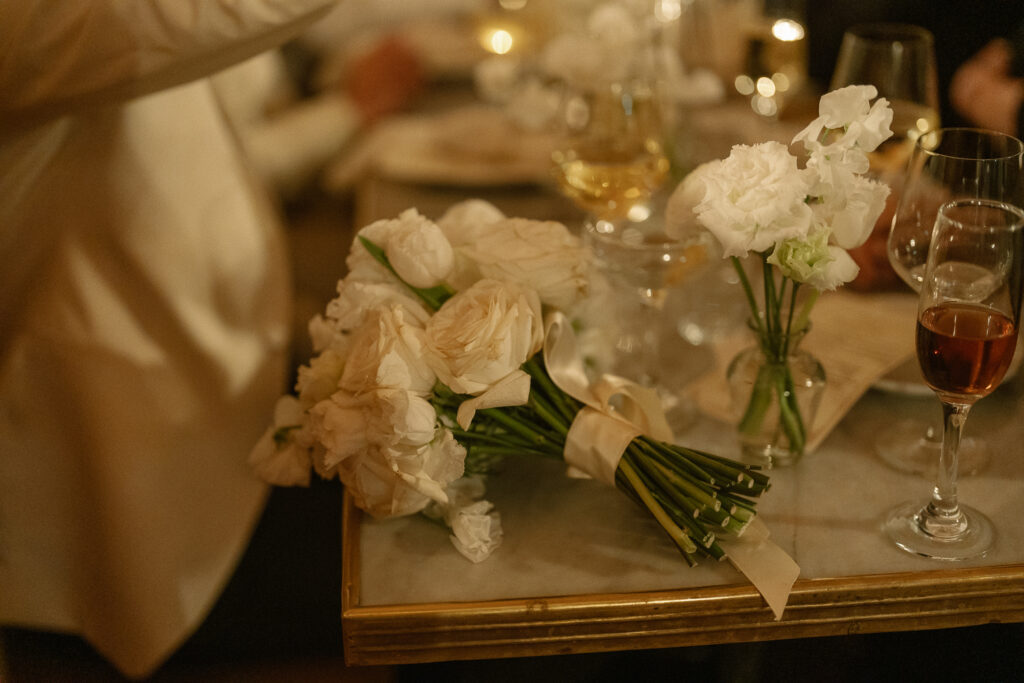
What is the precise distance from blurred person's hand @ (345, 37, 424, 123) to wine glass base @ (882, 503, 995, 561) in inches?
70.9

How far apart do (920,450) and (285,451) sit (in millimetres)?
624

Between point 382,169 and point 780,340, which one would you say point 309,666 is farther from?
point 780,340

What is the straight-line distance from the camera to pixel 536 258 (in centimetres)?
81

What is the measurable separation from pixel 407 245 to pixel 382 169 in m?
0.88

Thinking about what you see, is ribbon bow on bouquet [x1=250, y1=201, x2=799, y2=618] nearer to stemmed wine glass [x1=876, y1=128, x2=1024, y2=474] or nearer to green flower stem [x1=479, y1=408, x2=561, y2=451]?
green flower stem [x1=479, y1=408, x2=561, y2=451]

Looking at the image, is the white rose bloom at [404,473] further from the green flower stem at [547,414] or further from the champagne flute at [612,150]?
the champagne flute at [612,150]

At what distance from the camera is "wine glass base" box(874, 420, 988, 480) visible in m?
0.91

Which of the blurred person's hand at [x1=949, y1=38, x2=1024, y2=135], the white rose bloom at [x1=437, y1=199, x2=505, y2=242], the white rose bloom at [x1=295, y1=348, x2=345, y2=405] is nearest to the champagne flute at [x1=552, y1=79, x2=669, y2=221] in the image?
the white rose bloom at [x1=437, y1=199, x2=505, y2=242]

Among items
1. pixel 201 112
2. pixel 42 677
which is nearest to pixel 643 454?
pixel 201 112

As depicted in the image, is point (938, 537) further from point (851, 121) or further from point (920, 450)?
point (851, 121)

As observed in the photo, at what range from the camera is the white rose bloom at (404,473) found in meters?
0.75

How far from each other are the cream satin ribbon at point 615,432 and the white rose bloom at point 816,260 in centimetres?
20

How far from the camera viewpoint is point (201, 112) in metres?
1.36

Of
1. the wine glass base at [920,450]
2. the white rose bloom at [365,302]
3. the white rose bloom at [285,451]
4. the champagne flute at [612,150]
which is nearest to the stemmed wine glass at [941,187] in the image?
the wine glass base at [920,450]
